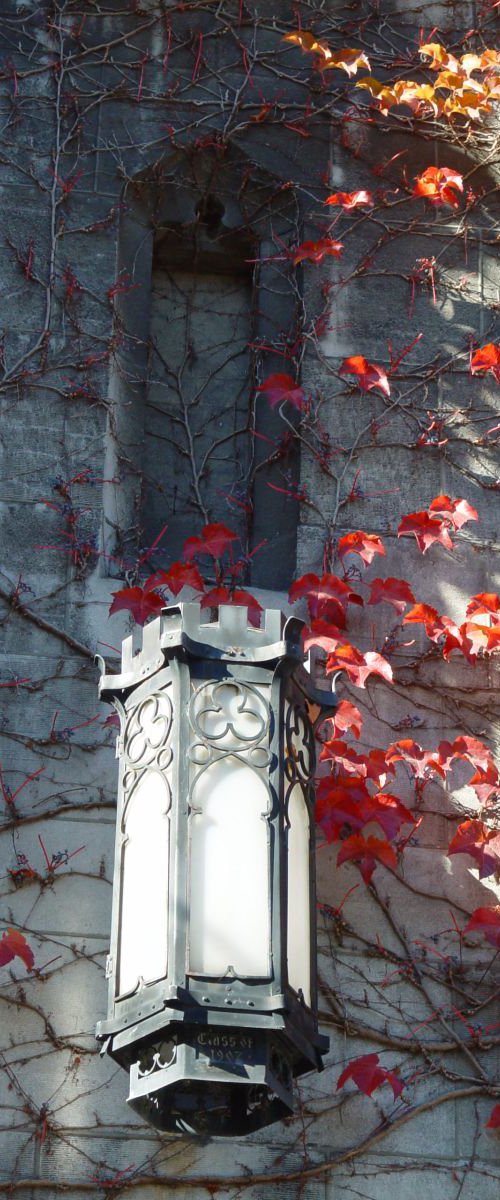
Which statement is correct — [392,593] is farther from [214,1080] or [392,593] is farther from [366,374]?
[214,1080]

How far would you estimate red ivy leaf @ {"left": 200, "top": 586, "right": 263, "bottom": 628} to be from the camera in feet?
17.1

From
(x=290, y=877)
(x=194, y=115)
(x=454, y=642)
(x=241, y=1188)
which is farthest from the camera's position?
(x=194, y=115)

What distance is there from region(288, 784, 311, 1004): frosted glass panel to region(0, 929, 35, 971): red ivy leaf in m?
0.95

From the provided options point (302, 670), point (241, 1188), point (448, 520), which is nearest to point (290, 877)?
point (302, 670)

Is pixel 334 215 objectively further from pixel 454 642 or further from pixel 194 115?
pixel 454 642

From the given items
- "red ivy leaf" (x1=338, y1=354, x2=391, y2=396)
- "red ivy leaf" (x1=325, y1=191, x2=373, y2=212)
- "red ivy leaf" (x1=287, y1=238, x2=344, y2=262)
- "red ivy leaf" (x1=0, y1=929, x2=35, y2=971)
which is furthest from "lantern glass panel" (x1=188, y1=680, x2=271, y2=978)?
"red ivy leaf" (x1=325, y1=191, x2=373, y2=212)

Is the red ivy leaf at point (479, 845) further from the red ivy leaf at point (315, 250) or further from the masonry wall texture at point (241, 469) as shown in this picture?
the red ivy leaf at point (315, 250)

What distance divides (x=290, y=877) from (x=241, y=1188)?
3.47 ft

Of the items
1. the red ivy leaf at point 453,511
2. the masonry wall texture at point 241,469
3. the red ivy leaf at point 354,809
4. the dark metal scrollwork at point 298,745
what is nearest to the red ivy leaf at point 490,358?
the masonry wall texture at point 241,469

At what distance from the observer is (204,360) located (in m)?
6.12

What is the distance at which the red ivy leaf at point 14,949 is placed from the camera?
4.64 metres

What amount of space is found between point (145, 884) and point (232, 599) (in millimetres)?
1518

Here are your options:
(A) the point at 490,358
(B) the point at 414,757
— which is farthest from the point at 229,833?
(A) the point at 490,358

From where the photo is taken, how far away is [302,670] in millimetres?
4133
